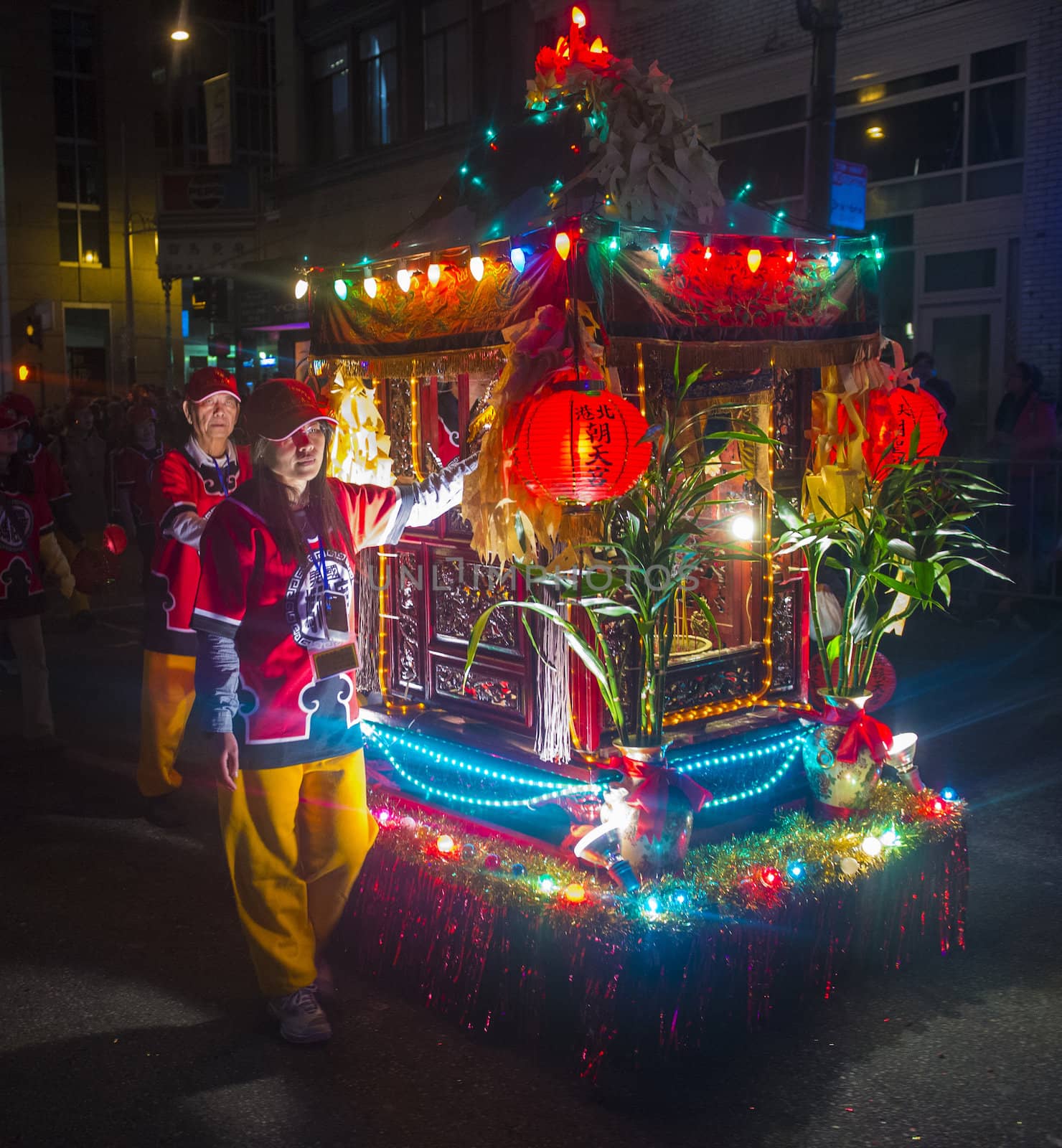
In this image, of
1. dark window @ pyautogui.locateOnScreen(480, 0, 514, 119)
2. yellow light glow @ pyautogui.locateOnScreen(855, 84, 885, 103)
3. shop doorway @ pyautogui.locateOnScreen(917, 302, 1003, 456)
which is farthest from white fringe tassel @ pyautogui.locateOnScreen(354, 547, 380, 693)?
dark window @ pyautogui.locateOnScreen(480, 0, 514, 119)

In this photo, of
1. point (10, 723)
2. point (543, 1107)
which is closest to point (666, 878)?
point (543, 1107)

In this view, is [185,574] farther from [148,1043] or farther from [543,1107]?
[543,1107]

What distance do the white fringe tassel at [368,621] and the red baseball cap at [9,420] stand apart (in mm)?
2471

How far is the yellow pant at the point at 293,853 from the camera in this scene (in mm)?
3758

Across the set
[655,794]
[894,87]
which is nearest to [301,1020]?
[655,794]

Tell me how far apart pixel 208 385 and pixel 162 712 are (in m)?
1.58

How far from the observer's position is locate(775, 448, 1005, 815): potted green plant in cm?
451

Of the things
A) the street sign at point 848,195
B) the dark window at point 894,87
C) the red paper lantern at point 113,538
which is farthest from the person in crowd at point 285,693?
the dark window at point 894,87

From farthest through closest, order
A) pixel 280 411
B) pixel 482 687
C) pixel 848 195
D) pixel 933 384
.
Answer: pixel 933 384 → pixel 848 195 → pixel 482 687 → pixel 280 411

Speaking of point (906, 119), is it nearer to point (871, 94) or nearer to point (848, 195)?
point (871, 94)

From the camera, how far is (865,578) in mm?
4598

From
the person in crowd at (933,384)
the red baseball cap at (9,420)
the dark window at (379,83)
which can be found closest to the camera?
the red baseball cap at (9,420)

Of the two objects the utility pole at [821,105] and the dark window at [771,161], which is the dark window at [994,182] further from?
the utility pole at [821,105]

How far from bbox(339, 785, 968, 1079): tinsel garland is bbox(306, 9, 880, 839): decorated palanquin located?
1.40ft
